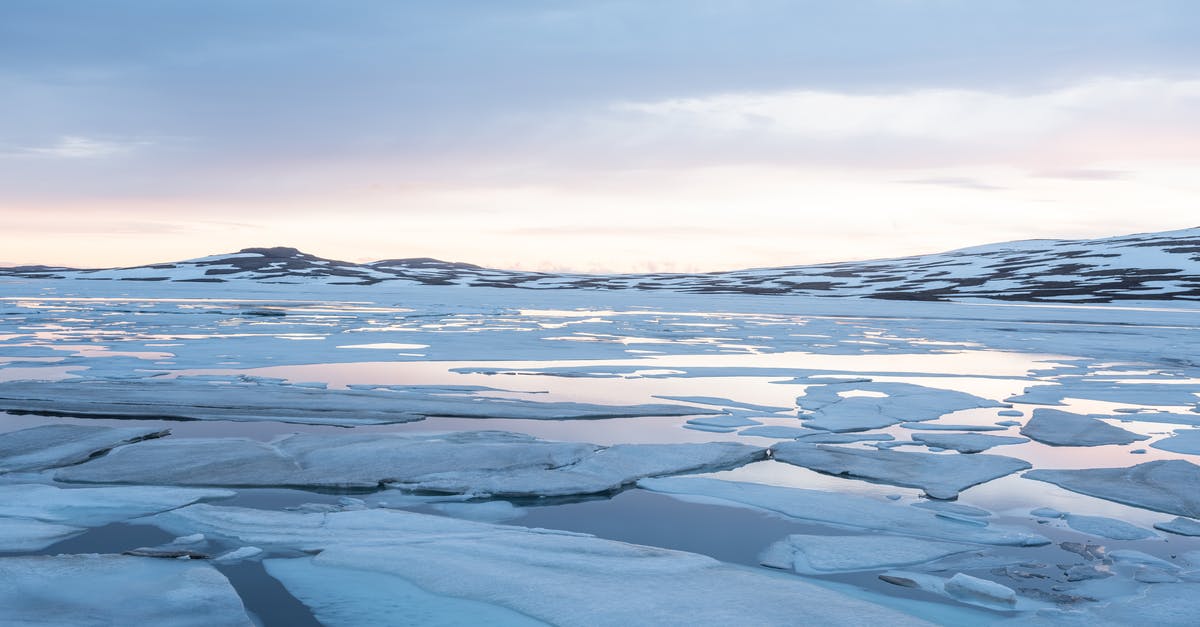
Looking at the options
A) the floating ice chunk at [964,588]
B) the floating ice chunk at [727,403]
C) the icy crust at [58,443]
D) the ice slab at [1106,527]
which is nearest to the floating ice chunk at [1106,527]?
the ice slab at [1106,527]

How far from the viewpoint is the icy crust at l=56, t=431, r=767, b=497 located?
6.51m

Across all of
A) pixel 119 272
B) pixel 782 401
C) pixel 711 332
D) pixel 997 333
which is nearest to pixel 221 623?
pixel 782 401

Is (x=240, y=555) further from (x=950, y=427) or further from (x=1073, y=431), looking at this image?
(x=1073, y=431)

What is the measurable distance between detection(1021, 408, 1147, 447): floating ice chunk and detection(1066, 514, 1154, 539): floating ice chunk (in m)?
2.78

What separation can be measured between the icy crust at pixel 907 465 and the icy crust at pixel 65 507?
15.2ft

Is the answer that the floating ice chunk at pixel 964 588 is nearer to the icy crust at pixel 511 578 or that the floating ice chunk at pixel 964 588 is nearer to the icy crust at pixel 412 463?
the icy crust at pixel 511 578

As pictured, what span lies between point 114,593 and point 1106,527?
5794 mm

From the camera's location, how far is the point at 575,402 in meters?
10.5

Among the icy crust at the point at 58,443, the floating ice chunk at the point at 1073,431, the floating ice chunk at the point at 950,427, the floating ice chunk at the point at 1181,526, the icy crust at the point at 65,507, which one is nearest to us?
the icy crust at the point at 65,507

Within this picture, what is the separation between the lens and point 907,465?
7.31m

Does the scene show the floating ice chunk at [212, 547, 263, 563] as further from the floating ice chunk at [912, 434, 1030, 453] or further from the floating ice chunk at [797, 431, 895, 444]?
the floating ice chunk at [912, 434, 1030, 453]

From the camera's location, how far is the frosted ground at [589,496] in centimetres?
433

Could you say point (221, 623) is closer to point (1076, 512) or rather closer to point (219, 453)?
point (219, 453)

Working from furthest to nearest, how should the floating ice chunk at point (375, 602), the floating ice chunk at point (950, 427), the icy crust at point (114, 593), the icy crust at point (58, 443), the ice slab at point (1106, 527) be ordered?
the floating ice chunk at point (950, 427) < the icy crust at point (58, 443) < the ice slab at point (1106, 527) < the floating ice chunk at point (375, 602) < the icy crust at point (114, 593)
